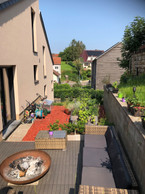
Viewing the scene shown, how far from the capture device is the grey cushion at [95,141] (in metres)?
5.07

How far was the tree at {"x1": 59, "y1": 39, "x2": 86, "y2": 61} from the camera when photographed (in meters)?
76.2

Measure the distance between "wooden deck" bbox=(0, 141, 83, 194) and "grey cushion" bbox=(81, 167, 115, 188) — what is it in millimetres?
443

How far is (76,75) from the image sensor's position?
53812 millimetres

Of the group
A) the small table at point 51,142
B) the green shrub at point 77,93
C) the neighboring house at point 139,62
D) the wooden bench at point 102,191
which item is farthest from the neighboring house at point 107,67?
the wooden bench at point 102,191

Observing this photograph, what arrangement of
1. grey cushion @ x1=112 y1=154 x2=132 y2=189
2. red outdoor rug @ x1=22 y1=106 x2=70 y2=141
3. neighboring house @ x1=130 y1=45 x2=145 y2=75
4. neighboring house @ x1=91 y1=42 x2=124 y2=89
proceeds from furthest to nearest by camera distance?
Result: 1. neighboring house @ x1=91 y1=42 x2=124 y2=89
2. neighboring house @ x1=130 y1=45 x2=145 y2=75
3. red outdoor rug @ x1=22 y1=106 x2=70 y2=141
4. grey cushion @ x1=112 y1=154 x2=132 y2=189

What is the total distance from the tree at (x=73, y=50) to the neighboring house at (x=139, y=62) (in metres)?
66.5

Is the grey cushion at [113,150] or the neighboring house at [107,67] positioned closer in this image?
the grey cushion at [113,150]

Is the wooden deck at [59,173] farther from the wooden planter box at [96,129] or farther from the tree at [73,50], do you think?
the tree at [73,50]

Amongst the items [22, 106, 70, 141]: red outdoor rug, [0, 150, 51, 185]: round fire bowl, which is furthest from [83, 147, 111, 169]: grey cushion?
[22, 106, 70, 141]: red outdoor rug

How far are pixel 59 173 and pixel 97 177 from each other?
1.22 m

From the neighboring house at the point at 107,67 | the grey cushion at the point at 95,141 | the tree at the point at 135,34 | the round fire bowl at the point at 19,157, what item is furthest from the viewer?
the neighboring house at the point at 107,67

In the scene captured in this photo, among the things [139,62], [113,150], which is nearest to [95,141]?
[113,150]

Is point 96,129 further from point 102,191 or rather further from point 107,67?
point 107,67

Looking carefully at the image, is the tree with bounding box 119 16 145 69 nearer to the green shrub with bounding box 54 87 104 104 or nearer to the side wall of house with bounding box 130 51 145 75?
the side wall of house with bounding box 130 51 145 75
